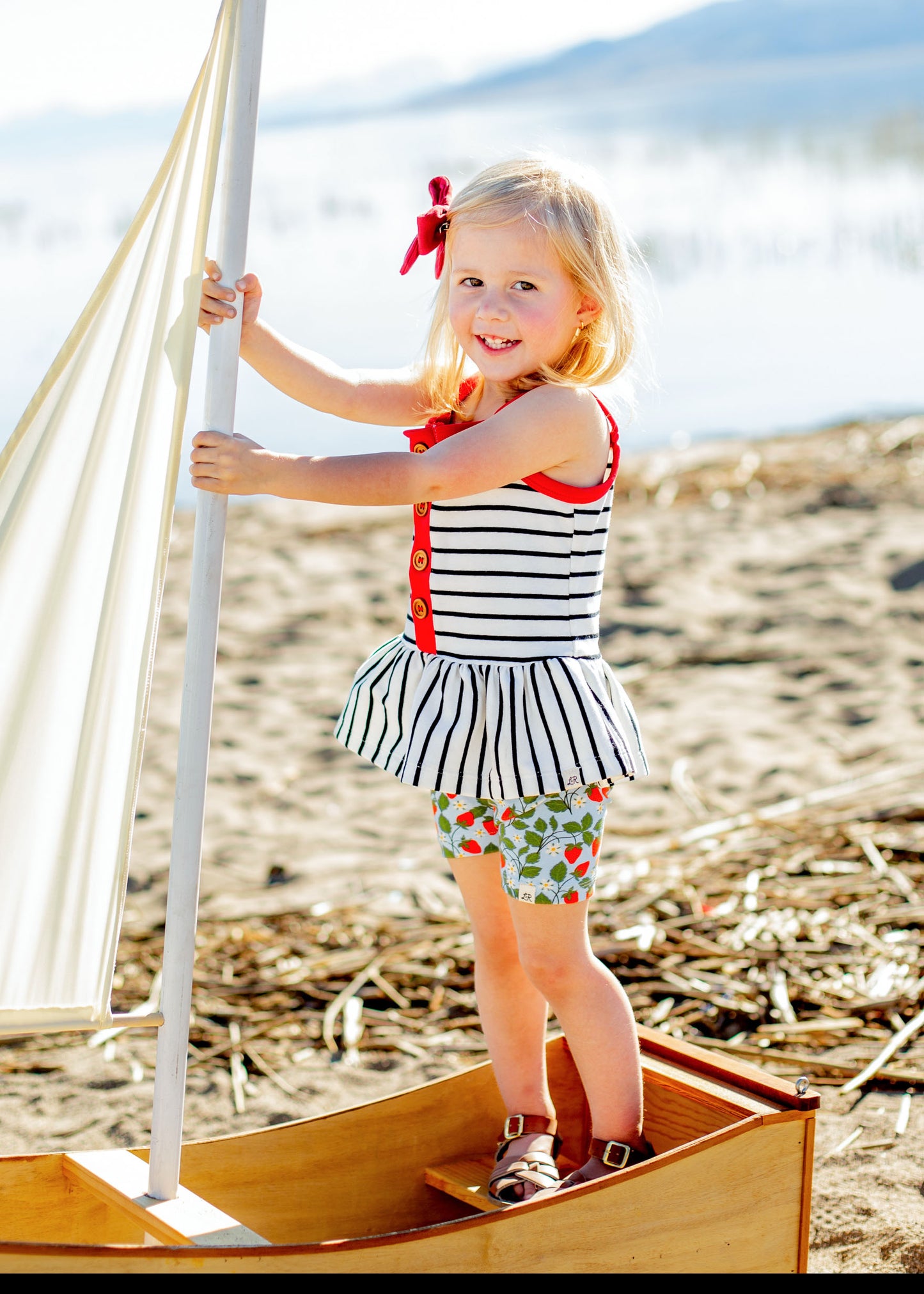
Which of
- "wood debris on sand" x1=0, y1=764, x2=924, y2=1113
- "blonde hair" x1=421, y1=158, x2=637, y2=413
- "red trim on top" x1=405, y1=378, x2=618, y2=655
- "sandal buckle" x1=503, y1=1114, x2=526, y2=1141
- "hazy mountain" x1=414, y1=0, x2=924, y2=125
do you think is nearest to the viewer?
"blonde hair" x1=421, y1=158, x2=637, y2=413

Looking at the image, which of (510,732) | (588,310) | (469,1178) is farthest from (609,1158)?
(588,310)

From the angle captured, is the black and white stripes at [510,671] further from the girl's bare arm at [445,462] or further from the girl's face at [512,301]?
the girl's face at [512,301]

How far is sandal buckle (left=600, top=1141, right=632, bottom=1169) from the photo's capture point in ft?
7.24

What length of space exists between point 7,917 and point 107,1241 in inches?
22.4

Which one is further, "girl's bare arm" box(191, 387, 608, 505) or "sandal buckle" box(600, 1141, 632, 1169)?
"sandal buckle" box(600, 1141, 632, 1169)

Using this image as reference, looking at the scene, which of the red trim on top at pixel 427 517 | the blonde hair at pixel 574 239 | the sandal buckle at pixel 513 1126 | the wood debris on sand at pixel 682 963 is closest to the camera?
the blonde hair at pixel 574 239

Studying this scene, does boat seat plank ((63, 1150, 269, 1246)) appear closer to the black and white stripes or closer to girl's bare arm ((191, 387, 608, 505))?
the black and white stripes

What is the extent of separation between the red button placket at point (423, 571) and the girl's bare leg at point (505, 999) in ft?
1.21

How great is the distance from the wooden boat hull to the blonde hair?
112 cm

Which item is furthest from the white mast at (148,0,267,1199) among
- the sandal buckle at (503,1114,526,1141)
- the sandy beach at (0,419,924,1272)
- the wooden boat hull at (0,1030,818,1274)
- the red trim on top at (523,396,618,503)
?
the sandy beach at (0,419,924,1272)

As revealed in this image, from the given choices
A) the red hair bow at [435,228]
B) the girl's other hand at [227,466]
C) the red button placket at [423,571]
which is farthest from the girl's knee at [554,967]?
the red hair bow at [435,228]

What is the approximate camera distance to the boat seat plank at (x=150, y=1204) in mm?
1877

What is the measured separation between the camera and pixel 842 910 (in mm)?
3738

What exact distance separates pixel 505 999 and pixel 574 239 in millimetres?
1194
